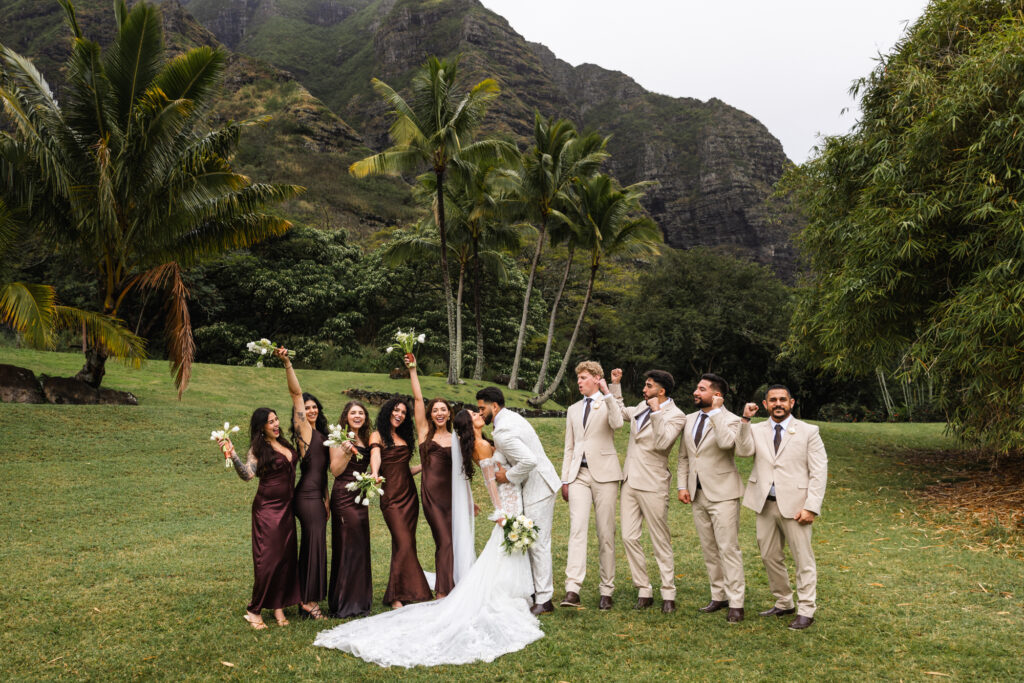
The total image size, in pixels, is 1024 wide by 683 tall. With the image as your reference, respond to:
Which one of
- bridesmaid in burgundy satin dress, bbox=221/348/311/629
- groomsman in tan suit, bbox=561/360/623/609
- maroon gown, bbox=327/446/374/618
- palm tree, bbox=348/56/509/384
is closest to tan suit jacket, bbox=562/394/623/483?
groomsman in tan suit, bbox=561/360/623/609

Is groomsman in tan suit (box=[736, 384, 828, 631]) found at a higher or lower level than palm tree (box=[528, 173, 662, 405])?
lower

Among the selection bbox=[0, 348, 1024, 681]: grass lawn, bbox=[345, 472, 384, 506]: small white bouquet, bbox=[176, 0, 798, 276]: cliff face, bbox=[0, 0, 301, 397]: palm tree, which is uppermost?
bbox=[176, 0, 798, 276]: cliff face

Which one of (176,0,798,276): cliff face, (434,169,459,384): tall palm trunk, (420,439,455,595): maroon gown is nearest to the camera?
(420,439,455,595): maroon gown

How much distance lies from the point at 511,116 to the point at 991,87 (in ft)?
284

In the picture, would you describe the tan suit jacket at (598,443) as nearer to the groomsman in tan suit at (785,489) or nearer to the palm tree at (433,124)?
the groomsman in tan suit at (785,489)

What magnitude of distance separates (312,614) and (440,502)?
4.86ft

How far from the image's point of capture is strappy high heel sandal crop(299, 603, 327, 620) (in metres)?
5.88

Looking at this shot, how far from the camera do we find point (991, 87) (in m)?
10.5

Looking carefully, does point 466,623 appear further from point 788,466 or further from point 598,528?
point 788,466

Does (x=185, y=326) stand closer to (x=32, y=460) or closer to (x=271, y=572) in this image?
(x=32, y=460)

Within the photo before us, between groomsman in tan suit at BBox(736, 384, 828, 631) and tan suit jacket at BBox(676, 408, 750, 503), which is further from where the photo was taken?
tan suit jacket at BBox(676, 408, 750, 503)

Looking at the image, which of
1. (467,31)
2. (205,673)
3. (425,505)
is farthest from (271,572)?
(467,31)

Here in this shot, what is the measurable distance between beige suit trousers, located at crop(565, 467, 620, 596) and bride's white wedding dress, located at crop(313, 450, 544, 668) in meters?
0.43

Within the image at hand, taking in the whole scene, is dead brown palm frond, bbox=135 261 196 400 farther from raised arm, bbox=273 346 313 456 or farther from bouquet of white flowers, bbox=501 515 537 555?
bouquet of white flowers, bbox=501 515 537 555
